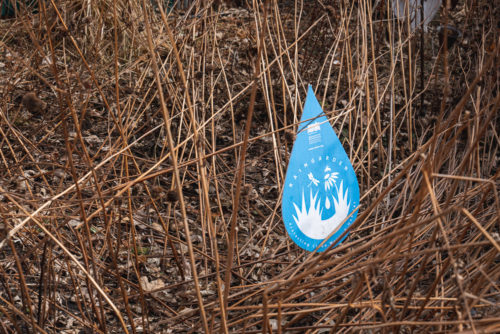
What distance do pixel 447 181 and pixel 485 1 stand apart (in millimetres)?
650

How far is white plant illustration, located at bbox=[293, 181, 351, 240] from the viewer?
1372mm

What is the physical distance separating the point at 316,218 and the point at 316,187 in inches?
3.1

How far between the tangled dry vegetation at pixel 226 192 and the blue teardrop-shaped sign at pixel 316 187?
0.24ft

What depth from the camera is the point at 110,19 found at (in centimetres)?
278

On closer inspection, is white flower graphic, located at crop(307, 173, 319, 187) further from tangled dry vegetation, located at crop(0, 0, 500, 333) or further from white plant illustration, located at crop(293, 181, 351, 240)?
tangled dry vegetation, located at crop(0, 0, 500, 333)

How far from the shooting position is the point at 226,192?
177 cm

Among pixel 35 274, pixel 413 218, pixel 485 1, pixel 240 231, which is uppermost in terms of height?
pixel 485 1

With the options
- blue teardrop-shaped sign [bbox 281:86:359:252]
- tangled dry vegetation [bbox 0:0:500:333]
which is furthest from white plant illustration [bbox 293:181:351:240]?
tangled dry vegetation [bbox 0:0:500:333]

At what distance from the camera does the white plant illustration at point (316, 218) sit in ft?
4.50

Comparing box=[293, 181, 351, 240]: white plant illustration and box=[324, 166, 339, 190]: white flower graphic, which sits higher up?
box=[324, 166, 339, 190]: white flower graphic

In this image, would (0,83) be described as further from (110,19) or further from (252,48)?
(252,48)

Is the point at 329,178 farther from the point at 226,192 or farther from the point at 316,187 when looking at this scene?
the point at 226,192

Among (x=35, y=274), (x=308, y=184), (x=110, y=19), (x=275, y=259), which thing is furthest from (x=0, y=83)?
(x=308, y=184)

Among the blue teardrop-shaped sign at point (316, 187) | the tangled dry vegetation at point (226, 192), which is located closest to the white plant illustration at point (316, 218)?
the blue teardrop-shaped sign at point (316, 187)
